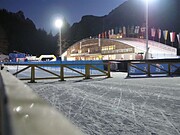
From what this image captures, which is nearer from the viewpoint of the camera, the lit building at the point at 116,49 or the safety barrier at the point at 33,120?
the safety barrier at the point at 33,120

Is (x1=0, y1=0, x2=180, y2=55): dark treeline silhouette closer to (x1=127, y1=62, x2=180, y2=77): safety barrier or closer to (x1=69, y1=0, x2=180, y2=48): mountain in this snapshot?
(x1=69, y1=0, x2=180, y2=48): mountain

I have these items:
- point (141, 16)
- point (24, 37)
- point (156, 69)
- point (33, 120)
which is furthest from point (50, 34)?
point (33, 120)

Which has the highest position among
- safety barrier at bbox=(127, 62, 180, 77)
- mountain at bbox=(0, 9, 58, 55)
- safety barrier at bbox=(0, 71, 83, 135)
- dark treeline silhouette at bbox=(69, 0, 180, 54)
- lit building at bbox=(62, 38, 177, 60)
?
dark treeline silhouette at bbox=(69, 0, 180, 54)

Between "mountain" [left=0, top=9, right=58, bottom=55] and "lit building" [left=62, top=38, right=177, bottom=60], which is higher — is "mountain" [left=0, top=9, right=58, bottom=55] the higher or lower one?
the higher one

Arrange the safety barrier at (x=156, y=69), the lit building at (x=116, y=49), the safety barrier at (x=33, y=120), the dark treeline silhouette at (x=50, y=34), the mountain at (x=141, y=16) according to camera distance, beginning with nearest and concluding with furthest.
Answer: the safety barrier at (x=33, y=120), the safety barrier at (x=156, y=69), the lit building at (x=116, y=49), the dark treeline silhouette at (x=50, y=34), the mountain at (x=141, y=16)

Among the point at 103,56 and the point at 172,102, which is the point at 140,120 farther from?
the point at 103,56

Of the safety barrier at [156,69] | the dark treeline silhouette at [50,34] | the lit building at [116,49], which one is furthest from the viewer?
the dark treeline silhouette at [50,34]

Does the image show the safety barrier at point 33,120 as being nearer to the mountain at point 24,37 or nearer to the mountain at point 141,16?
the mountain at point 24,37

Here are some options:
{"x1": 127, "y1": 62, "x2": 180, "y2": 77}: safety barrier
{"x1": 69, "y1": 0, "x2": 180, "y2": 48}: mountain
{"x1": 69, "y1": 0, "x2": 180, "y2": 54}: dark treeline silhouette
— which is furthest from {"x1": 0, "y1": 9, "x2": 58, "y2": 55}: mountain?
{"x1": 127, "y1": 62, "x2": 180, "y2": 77}: safety barrier

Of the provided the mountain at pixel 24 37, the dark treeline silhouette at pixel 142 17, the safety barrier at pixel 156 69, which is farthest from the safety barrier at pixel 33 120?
the mountain at pixel 24 37

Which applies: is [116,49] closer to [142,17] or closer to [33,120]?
[33,120]

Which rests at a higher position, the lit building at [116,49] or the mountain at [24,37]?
the mountain at [24,37]

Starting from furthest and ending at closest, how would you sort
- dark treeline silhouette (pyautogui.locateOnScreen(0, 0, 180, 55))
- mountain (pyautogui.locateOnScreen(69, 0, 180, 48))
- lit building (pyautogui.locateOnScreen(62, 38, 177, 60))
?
mountain (pyautogui.locateOnScreen(69, 0, 180, 48)) → dark treeline silhouette (pyautogui.locateOnScreen(0, 0, 180, 55)) → lit building (pyautogui.locateOnScreen(62, 38, 177, 60))

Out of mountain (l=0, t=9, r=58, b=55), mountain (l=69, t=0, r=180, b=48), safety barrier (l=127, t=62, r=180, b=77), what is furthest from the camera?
mountain (l=69, t=0, r=180, b=48)
